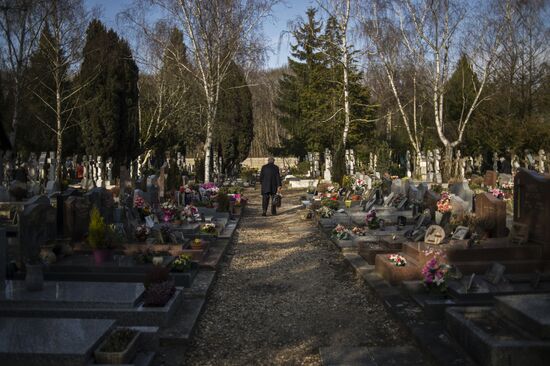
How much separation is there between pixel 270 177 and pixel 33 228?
373 inches

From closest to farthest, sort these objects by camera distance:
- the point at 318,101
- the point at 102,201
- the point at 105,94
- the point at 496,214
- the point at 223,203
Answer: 1. the point at 496,214
2. the point at 102,201
3. the point at 223,203
4. the point at 105,94
5. the point at 318,101

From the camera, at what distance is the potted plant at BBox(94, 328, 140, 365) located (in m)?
4.42

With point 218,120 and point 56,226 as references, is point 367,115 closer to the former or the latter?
point 218,120

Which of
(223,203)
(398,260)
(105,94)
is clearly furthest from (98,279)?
(105,94)

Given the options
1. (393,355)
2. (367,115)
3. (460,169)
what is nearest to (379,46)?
(460,169)

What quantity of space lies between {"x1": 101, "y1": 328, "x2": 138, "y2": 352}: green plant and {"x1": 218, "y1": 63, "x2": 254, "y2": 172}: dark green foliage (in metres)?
32.7

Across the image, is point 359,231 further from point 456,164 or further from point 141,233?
point 456,164

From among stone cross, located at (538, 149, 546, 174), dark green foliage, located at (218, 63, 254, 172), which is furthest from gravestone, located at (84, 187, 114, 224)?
dark green foliage, located at (218, 63, 254, 172)

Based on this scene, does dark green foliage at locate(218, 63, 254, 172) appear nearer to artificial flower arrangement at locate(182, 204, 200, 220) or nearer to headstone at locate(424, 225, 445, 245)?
artificial flower arrangement at locate(182, 204, 200, 220)

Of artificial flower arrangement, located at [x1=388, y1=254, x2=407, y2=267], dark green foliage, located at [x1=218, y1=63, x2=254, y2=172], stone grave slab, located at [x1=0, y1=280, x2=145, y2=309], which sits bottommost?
stone grave slab, located at [x1=0, y1=280, x2=145, y2=309]

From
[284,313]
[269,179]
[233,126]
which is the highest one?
[233,126]

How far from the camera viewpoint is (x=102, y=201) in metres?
10.4

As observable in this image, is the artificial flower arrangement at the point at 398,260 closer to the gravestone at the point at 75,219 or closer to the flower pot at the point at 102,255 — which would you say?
the flower pot at the point at 102,255

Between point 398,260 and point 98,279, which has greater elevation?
point 398,260
